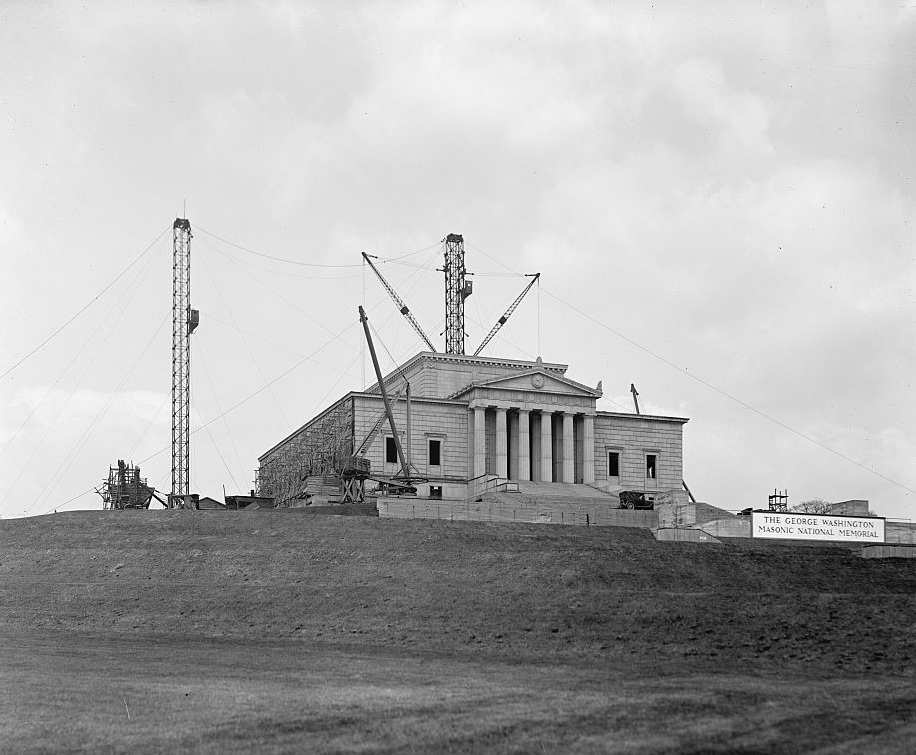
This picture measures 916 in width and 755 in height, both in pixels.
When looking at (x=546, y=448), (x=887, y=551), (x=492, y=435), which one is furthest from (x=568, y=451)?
(x=887, y=551)

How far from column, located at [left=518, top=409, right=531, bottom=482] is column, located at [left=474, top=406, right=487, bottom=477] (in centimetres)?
289

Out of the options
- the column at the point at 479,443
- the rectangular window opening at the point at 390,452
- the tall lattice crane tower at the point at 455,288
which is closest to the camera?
the rectangular window opening at the point at 390,452

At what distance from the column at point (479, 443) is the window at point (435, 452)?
2.82 metres

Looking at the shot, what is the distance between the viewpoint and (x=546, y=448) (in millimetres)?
94812

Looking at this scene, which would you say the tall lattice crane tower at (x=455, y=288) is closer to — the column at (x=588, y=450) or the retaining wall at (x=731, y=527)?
the column at (x=588, y=450)

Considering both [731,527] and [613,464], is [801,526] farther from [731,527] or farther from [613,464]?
[613,464]

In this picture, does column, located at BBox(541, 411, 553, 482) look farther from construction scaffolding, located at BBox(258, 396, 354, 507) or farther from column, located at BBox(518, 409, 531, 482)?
construction scaffolding, located at BBox(258, 396, 354, 507)

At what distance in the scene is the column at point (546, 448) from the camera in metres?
94.1

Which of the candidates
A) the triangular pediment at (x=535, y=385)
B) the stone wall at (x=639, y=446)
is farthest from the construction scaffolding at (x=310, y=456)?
the stone wall at (x=639, y=446)

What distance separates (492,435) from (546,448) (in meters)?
4.42

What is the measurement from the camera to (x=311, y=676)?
26359 mm

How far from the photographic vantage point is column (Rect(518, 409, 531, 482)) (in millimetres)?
93688

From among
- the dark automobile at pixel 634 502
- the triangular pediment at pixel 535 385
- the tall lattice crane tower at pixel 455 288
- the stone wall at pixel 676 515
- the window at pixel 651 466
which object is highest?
the tall lattice crane tower at pixel 455 288

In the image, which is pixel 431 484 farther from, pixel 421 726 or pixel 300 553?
pixel 421 726
